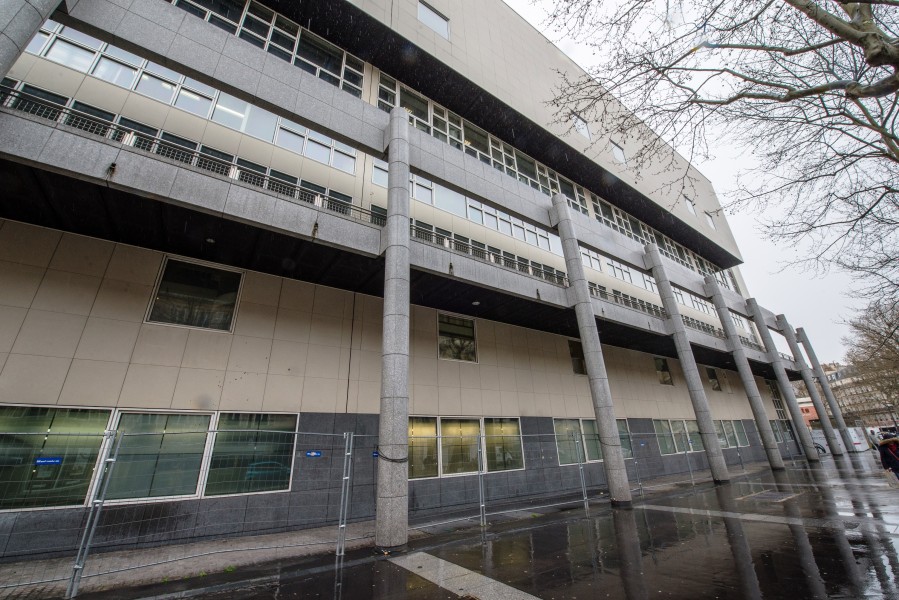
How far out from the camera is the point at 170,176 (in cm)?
859

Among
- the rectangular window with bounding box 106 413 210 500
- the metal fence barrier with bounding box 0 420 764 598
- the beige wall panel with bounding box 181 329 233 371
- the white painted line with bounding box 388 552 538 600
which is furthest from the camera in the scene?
the beige wall panel with bounding box 181 329 233 371

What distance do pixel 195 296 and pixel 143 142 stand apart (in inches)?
186

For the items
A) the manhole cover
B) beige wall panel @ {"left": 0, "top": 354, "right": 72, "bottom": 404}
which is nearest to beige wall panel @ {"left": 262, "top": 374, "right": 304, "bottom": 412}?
beige wall panel @ {"left": 0, "top": 354, "right": 72, "bottom": 404}

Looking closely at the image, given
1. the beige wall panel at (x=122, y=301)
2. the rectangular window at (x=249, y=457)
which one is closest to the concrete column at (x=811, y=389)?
the rectangular window at (x=249, y=457)

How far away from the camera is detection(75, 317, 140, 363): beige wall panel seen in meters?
8.91

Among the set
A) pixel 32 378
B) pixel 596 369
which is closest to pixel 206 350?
pixel 32 378

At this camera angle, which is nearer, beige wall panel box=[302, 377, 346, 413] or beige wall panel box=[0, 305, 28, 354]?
beige wall panel box=[0, 305, 28, 354]

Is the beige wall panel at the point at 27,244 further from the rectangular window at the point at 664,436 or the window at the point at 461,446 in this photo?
the rectangular window at the point at 664,436

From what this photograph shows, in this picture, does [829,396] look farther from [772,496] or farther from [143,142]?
[143,142]

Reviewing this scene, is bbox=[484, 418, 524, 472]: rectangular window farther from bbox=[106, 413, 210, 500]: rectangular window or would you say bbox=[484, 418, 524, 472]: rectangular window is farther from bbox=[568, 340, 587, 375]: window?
bbox=[106, 413, 210, 500]: rectangular window

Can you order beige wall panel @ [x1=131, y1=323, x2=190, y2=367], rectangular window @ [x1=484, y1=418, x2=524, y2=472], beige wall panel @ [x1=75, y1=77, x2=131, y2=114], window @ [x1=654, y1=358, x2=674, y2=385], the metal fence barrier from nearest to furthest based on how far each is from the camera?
the metal fence barrier < beige wall panel @ [x1=131, y1=323, x2=190, y2=367] < beige wall panel @ [x1=75, y1=77, x2=131, y2=114] < rectangular window @ [x1=484, y1=418, x2=524, y2=472] < window @ [x1=654, y1=358, x2=674, y2=385]

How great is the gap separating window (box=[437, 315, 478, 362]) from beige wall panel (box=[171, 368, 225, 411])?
25.0 ft

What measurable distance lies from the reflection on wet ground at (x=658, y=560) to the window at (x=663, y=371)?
12880 millimetres

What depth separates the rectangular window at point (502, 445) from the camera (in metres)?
14.3
